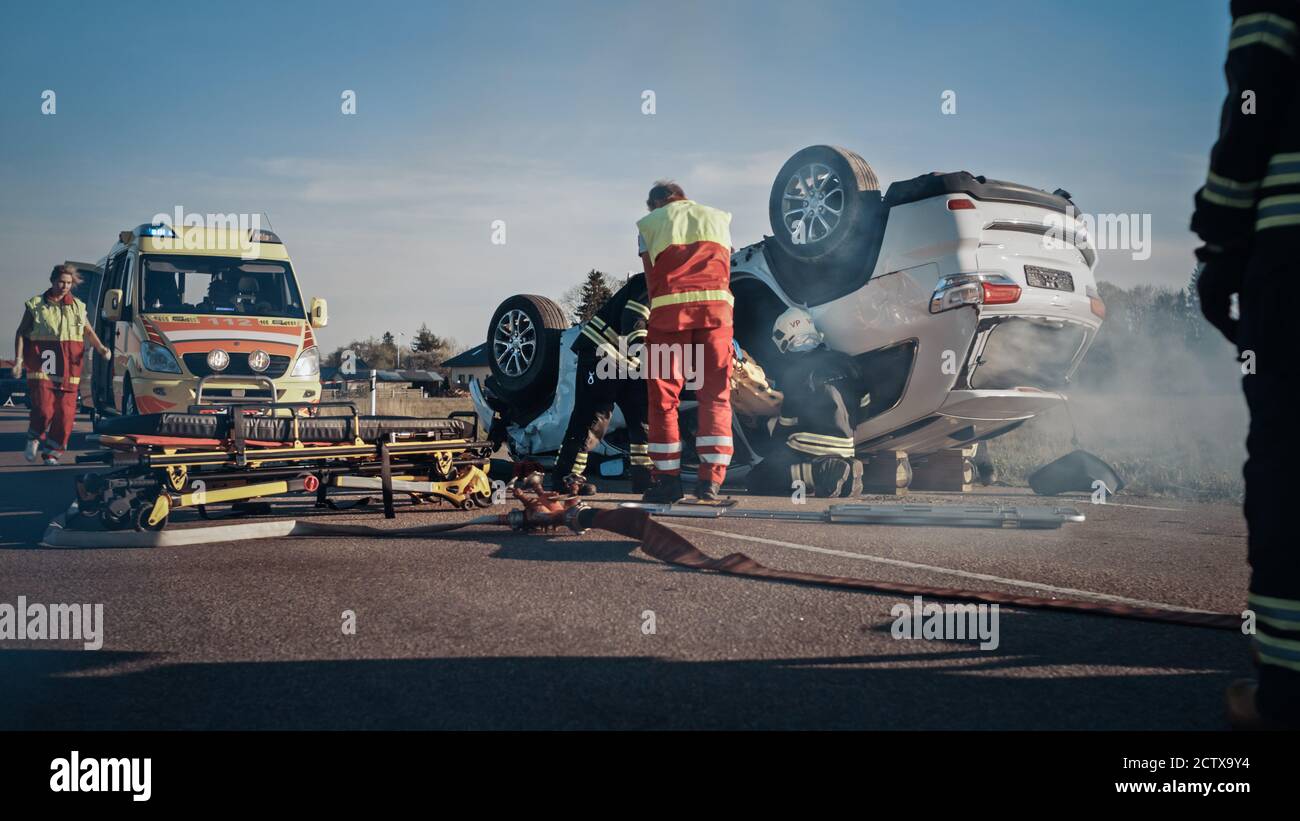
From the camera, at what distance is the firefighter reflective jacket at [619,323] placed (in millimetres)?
7031

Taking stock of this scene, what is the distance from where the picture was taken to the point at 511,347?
853 cm

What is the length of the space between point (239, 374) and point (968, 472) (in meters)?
7.30

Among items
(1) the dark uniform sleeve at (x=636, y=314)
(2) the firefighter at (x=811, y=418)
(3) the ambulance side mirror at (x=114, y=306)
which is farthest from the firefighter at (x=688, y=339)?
(3) the ambulance side mirror at (x=114, y=306)

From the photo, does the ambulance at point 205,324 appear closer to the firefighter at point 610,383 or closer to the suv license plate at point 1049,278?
the firefighter at point 610,383

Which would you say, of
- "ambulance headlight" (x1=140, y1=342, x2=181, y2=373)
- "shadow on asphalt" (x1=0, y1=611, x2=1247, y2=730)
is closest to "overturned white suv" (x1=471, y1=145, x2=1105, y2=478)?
"shadow on asphalt" (x1=0, y1=611, x2=1247, y2=730)

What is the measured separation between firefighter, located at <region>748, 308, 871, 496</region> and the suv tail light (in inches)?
37.4

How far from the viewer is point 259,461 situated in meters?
4.83

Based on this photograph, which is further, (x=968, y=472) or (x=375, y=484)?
(x=968, y=472)

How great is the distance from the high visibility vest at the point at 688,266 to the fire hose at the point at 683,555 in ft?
5.80

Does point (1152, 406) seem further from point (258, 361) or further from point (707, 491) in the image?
point (258, 361)

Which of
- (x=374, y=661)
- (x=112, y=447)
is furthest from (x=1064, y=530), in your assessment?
(x=112, y=447)
